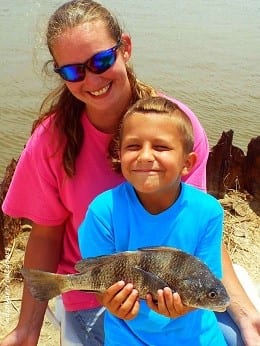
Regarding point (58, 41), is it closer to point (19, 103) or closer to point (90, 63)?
point (90, 63)

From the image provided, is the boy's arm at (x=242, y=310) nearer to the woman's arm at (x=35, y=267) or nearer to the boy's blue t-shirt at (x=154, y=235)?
the boy's blue t-shirt at (x=154, y=235)

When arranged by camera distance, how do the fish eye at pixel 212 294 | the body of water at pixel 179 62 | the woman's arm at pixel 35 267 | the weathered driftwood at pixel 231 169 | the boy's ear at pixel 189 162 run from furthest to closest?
the body of water at pixel 179 62, the weathered driftwood at pixel 231 169, the woman's arm at pixel 35 267, the boy's ear at pixel 189 162, the fish eye at pixel 212 294

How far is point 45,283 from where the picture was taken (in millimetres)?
2617

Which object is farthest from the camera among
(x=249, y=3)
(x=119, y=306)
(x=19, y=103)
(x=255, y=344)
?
(x=249, y=3)

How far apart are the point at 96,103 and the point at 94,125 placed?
0.22 meters

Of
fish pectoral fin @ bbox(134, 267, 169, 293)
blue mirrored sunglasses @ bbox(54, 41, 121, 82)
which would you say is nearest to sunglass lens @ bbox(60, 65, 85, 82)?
blue mirrored sunglasses @ bbox(54, 41, 121, 82)

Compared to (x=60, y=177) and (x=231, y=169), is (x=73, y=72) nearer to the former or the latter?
(x=60, y=177)

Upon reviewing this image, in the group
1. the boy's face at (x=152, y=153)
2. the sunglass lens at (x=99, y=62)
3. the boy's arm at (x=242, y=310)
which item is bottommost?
the boy's arm at (x=242, y=310)

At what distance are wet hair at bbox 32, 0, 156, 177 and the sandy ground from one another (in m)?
1.73

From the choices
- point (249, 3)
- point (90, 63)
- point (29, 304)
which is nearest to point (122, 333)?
point (29, 304)

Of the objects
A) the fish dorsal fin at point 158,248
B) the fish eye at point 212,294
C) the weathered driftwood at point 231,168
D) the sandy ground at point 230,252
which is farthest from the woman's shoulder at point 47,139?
the weathered driftwood at point 231,168

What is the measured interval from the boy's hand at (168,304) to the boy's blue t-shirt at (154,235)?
230mm

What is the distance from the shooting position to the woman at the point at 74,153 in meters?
2.91

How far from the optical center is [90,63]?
2.89m
